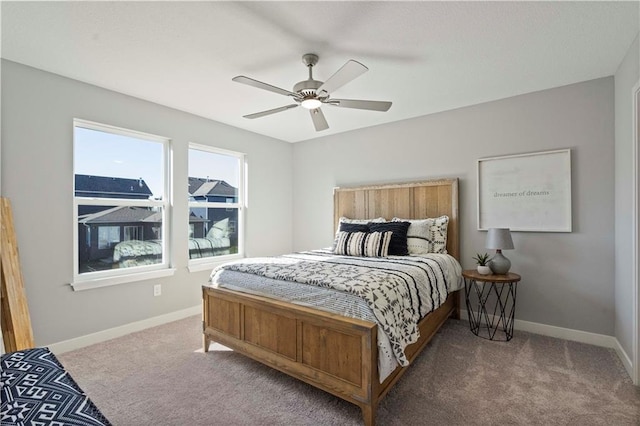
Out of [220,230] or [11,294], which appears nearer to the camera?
[11,294]

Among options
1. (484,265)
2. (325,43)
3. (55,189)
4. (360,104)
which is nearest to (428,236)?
(484,265)

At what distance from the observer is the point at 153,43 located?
7.49 feet

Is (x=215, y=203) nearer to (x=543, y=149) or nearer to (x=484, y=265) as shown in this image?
(x=484, y=265)

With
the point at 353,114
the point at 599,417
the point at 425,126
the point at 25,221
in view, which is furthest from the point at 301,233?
the point at 599,417

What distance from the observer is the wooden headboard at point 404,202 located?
3662 millimetres

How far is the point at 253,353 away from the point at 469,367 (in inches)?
69.7

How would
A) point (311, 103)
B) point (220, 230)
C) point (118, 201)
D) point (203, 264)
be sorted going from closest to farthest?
1. point (311, 103)
2. point (118, 201)
3. point (203, 264)
4. point (220, 230)

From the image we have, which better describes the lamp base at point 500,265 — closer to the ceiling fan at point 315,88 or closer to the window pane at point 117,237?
the ceiling fan at point 315,88

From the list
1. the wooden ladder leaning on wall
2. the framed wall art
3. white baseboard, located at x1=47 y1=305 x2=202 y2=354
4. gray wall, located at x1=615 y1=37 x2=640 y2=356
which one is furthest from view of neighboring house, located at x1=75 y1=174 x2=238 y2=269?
gray wall, located at x1=615 y1=37 x2=640 y2=356

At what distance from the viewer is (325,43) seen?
7.55 ft

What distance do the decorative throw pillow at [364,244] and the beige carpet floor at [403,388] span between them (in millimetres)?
1044

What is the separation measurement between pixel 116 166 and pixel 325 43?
2584 millimetres

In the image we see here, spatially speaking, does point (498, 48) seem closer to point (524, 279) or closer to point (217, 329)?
point (524, 279)

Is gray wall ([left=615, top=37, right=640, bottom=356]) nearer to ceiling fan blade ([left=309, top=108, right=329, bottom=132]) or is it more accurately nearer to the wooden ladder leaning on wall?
ceiling fan blade ([left=309, top=108, right=329, bottom=132])
